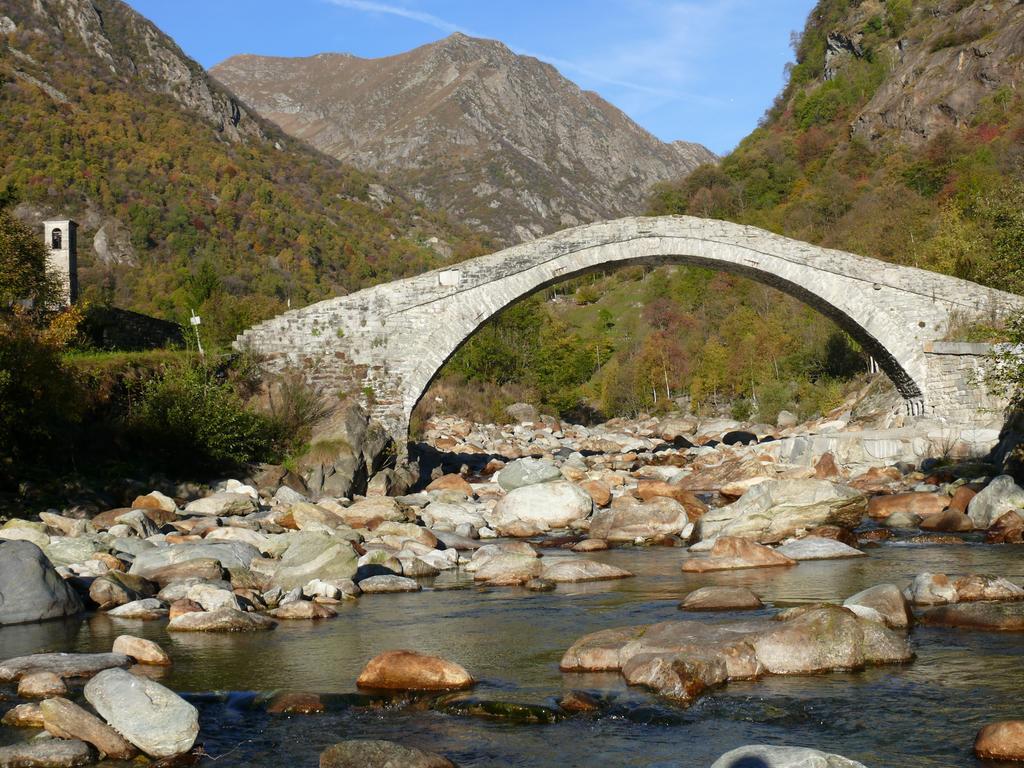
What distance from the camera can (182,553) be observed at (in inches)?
367

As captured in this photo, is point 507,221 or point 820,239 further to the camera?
point 507,221

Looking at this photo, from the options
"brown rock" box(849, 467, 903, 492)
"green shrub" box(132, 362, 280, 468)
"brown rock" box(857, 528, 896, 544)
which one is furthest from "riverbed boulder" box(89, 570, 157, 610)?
"brown rock" box(849, 467, 903, 492)

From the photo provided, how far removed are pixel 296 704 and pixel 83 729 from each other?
108cm

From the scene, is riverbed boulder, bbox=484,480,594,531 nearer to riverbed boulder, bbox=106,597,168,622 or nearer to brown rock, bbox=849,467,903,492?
brown rock, bbox=849,467,903,492

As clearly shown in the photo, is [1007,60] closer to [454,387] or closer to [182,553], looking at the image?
[454,387]

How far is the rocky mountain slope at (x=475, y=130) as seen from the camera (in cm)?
11156

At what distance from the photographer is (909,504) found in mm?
12781

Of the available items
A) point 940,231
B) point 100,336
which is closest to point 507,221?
point 940,231

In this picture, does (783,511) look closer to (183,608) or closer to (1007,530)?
(1007,530)

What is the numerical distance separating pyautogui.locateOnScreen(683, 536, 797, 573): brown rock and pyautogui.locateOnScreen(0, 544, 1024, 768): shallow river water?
67 centimetres

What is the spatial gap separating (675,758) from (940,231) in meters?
25.4

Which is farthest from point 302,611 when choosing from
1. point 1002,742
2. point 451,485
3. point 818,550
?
point 451,485

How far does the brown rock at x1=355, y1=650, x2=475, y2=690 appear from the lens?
568 cm

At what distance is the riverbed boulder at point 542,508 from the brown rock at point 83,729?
27.7ft
